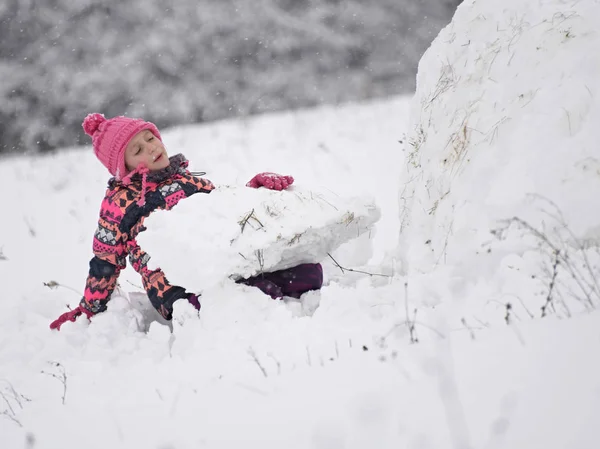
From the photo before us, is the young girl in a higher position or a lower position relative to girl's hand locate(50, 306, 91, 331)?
higher

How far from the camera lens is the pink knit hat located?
8.85 feet

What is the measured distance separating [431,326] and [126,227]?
75.0 inches

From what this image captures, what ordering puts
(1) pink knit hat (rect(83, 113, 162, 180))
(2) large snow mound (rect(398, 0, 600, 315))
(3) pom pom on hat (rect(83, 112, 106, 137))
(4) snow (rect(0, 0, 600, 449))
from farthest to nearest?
(3) pom pom on hat (rect(83, 112, 106, 137)) < (1) pink knit hat (rect(83, 113, 162, 180)) < (2) large snow mound (rect(398, 0, 600, 315)) < (4) snow (rect(0, 0, 600, 449))

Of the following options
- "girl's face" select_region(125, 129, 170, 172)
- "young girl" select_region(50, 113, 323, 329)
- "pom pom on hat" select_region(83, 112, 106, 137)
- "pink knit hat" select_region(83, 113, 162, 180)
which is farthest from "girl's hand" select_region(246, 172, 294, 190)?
"pom pom on hat" select_region(83, 112, 106, 137)

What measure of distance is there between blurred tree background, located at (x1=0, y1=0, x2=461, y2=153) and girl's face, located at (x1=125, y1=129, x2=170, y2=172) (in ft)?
25.5

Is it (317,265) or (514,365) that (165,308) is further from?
(514,365)

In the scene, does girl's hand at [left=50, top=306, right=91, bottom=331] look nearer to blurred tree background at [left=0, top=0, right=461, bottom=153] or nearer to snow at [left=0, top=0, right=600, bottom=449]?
snow at [left=0, top=0, right=600, bottom=449]

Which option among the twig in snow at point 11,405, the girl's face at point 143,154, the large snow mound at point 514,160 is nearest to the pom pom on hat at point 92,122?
the girl's face at point 143,154

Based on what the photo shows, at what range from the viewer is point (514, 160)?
1.96 metres

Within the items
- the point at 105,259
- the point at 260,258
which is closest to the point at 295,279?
the point at 260,258

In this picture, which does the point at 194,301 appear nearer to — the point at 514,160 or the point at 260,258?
the point at 260,258

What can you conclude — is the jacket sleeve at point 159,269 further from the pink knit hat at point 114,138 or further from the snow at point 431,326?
the pink knit hat at point 114,138

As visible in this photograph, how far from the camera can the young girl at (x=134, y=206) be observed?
255 cm

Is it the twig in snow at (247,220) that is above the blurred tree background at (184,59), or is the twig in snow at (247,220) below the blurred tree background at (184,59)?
below
